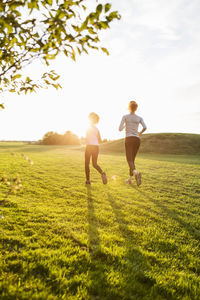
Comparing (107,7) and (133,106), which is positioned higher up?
(133,106)

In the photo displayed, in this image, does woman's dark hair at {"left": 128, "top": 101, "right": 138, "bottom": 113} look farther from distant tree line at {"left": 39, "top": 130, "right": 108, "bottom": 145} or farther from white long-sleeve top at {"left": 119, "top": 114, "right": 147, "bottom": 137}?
distant tree line at {"left": 39, "top": 130, "right": 108, "bottom": 145}

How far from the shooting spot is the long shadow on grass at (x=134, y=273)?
2.03 m

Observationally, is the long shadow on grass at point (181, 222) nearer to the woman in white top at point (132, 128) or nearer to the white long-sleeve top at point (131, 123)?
the woman in white top at point (132, 128)

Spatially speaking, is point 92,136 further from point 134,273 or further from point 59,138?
point 59,138

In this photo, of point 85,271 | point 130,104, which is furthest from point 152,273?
point 130,104

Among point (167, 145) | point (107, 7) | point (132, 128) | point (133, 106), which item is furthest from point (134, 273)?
point (167, 145)

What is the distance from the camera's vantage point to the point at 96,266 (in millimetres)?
2367

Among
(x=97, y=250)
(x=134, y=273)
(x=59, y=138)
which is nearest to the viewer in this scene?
(x=134, y=273)

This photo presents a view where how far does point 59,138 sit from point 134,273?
62991 mm

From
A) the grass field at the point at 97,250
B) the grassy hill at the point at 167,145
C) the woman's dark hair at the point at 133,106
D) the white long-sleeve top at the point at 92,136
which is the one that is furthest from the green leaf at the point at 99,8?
the grassy hill at the point at 167,145

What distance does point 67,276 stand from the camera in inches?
84.6

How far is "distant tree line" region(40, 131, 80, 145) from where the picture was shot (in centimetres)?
6297

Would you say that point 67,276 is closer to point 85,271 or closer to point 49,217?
point 85,271

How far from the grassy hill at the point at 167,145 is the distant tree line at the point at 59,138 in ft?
90.9
